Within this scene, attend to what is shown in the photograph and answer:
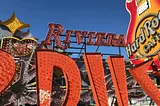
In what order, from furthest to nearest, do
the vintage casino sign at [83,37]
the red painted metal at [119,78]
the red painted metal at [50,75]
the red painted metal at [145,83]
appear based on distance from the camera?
the vintage casino sign at [83,37], the red painted metal at [145,83], the red painted metal at [119,78], the red painted metal at [50,75]

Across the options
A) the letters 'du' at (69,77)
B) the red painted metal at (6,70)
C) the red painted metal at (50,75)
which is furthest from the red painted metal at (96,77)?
the red painted metal at (6,70)

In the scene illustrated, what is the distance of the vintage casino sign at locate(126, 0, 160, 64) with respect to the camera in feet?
94.5

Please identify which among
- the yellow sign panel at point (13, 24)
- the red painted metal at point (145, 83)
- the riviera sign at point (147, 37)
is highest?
the yellow sign panel at point (13, 24)

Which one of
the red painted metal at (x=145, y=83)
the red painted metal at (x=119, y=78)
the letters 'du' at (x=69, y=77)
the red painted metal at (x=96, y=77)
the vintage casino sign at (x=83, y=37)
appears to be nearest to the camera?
the letters 'du' at (x=69, y=77)

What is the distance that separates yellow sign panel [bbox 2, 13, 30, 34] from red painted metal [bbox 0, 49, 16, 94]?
538 inches

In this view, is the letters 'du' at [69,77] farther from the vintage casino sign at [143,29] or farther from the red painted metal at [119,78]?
the vintage casino sign at [143,29]

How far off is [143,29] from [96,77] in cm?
1428

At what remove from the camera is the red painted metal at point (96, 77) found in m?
17.5

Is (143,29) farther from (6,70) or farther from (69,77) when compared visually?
(6,70)

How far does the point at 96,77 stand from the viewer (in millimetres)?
18078

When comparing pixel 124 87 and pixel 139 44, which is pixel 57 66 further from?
pixel 139 44

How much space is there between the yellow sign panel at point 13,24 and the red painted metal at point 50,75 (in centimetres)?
1360

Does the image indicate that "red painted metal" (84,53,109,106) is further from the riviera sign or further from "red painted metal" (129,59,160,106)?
the riviera sign

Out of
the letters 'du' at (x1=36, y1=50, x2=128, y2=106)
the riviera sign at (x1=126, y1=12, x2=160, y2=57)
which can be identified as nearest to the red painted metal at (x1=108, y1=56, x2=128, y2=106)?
the letters 'du' at (x1=36, y1=50, x2=128, y2=106)
